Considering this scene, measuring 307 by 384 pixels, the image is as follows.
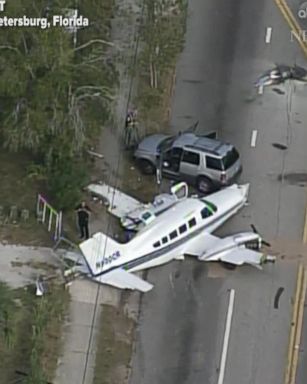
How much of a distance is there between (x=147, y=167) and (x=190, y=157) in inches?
59.7

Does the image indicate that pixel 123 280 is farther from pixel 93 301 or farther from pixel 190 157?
pixel 190 157

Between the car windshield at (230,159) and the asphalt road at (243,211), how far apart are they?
0.96 metres

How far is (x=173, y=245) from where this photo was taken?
42750 millimetres

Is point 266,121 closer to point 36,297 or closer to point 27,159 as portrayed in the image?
point 27,159

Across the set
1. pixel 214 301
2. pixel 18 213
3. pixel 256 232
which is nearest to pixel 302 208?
pixel 256 232

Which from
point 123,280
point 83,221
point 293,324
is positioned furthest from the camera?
point 83,221

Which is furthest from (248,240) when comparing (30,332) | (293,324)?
(30,332)

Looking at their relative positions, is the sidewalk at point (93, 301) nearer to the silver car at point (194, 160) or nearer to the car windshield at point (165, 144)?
the silver car at point (194, 160)

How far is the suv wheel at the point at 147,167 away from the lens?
4656 cm

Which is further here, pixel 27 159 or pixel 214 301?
pixel 27 159

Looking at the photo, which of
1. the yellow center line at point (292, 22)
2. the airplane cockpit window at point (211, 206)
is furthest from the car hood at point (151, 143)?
the yellow center line at point (292, 22)

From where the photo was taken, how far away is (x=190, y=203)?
4362 cm

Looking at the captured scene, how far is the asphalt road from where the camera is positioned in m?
40.2

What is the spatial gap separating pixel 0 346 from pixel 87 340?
228cm
